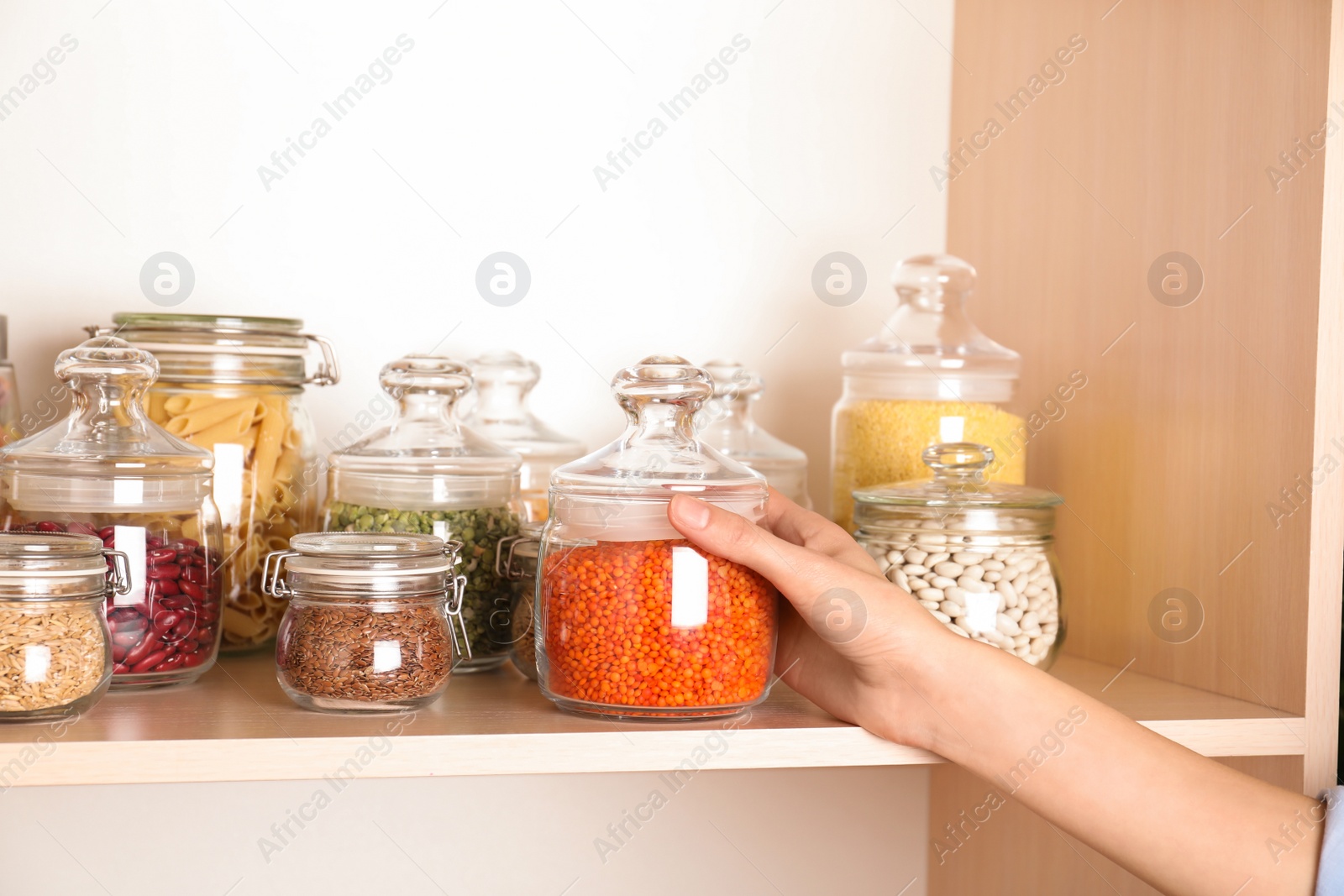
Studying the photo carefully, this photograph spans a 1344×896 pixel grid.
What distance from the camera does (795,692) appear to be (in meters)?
0.80

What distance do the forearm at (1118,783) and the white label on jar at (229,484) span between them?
1.61 ft

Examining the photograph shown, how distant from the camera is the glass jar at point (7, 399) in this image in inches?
31.2

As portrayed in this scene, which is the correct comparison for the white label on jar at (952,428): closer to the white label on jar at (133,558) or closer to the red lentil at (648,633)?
the red lentil at (648,633)

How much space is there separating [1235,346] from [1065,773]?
0.35m

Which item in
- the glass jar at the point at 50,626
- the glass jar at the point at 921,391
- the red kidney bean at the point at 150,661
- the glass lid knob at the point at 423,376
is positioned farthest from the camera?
the glass jar at the point at 921,391

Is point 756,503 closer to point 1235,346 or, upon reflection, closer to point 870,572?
point 870,572

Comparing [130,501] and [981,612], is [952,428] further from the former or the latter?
[130,501]

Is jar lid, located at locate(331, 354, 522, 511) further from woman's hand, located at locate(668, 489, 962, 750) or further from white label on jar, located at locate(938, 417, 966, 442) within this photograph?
white label on jar, located at locate(938, 417, 966, 442)

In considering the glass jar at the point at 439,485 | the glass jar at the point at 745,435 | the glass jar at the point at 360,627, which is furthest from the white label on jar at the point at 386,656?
the glass jar at the point at 745,435

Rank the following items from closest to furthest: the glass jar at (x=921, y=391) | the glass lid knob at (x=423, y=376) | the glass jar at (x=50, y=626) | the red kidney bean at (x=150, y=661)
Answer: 1. the glass jar at (x=50, y=626)
2. the red kidney bean at (x=150, y=661)
3. the glass lid knob at (x=423, y=376)
4. the glass jar at (x=921, y=391)


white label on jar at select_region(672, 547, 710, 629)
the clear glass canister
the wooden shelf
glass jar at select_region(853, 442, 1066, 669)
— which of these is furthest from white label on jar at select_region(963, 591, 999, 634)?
the clear glass canister

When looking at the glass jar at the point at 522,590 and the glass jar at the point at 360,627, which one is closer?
the glass jar at the point at 360,627

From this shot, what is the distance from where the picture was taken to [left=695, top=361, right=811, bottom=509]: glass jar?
971 mm

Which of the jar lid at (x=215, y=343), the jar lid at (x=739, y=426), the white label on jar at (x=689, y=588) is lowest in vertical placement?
the white label on jar at (x=689, y=588)
